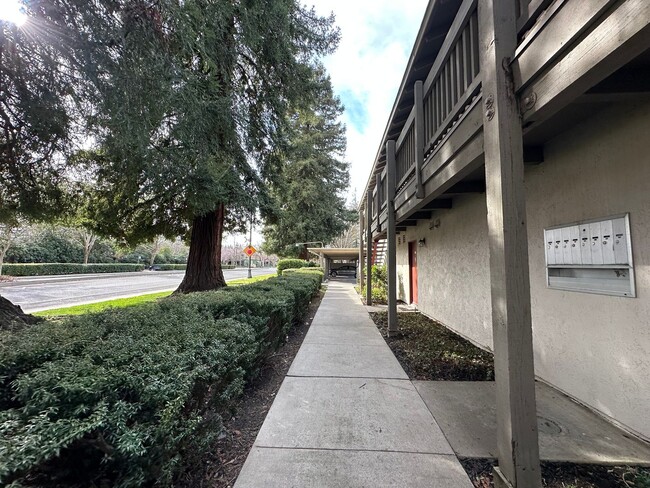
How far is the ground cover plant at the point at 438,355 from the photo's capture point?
→ 12.7 feet

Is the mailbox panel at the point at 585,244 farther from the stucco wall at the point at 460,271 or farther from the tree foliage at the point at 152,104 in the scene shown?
the tree foliage at the point at 152,104

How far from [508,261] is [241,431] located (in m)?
2.60

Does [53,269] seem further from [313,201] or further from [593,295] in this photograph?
[593,295]

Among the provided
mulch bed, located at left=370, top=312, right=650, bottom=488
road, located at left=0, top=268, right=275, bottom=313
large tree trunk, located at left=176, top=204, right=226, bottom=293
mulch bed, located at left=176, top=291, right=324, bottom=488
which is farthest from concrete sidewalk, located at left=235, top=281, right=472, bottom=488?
road, located at left=0, top=268, right=275, bottom=313

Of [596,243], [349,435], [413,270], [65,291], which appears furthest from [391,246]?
[65,291]

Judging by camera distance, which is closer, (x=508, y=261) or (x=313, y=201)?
(x=508, y=261)

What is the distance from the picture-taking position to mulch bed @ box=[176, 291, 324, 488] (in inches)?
79.9

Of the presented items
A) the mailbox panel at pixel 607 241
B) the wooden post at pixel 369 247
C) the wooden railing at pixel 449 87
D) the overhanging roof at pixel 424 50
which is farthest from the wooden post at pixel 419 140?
the wooden post at pixel 369 247

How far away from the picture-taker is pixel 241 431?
2.65 meters

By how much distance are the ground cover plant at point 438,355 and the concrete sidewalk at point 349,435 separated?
38 cm

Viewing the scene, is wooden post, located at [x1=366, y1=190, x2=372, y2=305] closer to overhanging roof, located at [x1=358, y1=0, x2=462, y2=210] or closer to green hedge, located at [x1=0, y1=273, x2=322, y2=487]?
overhanging roof, located at [x1=358, y1=0, x2=462, y2=210]

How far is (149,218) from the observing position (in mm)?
8953

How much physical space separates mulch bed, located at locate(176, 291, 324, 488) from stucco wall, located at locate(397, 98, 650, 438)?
3.18 meters

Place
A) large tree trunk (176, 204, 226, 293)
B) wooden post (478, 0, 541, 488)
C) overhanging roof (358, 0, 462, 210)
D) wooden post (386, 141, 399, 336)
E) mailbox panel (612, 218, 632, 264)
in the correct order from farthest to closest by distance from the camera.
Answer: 1. large tree trunk (176, 204, 226, 293)
2. wooden post (386, 141, 399, 336)
3. overhanging roof (358, 0, 462, 210)
4. mailbox panel (612, 218, 632, 264)
5. wooden post (478, 0, 541, 488)
